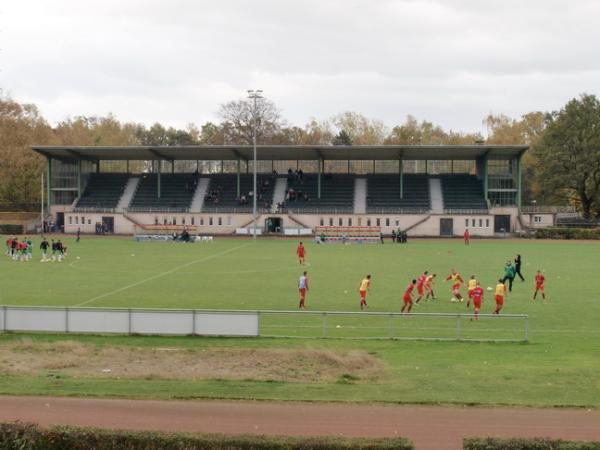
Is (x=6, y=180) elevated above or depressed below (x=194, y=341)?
above

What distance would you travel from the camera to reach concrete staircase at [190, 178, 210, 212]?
270 ft

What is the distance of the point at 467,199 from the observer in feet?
266

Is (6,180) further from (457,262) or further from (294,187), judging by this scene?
(457,262)

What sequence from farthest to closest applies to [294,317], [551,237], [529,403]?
[551,237], [294,317], [529,403]

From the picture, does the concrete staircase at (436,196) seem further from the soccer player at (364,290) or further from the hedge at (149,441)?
the hedge at (149,441)

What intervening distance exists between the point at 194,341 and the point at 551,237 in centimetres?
5905

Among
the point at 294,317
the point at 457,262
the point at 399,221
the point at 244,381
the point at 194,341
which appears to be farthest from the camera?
the point at 399,221

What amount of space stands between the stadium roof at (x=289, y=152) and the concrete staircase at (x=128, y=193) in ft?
9.79

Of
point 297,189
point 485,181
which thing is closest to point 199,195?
point 297,189

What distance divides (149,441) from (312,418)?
422 cm

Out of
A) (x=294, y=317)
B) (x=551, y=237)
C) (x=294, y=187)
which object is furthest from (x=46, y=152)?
(x=294, y=317)

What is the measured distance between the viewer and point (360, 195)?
8288 centimetres

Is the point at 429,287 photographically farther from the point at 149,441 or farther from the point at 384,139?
the point at 384,139

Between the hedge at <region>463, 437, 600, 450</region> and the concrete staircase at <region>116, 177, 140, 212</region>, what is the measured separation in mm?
73934
